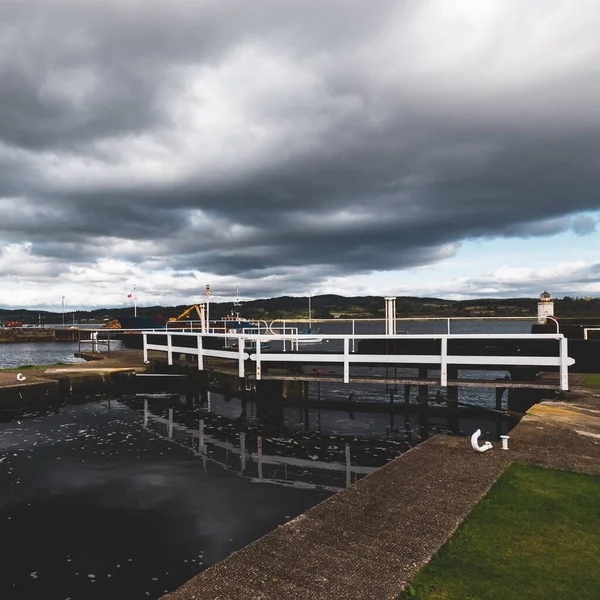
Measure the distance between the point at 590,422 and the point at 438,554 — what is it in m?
7.94

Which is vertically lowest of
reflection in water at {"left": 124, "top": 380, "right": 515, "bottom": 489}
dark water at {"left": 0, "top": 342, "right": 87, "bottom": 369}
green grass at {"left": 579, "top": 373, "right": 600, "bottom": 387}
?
dark water at {"left": 0, "top": 342, "right": 87, "bottom": 369}

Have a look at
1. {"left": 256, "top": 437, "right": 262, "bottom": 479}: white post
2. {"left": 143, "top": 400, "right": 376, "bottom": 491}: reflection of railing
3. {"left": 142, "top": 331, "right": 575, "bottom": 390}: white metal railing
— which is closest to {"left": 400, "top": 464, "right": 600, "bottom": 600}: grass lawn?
{"left": 143, "top": 400, "right": 376, "bottom": 491}: reflection of railing

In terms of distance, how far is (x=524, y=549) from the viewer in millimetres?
4922

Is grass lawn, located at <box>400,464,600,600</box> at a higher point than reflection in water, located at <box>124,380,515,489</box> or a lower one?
higher

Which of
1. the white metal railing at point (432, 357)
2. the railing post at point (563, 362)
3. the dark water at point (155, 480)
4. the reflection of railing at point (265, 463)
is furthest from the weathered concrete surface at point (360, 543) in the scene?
the railing post at point (563, 362)

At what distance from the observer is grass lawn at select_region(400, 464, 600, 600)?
166 inches

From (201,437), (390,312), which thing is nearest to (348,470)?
(201,437)

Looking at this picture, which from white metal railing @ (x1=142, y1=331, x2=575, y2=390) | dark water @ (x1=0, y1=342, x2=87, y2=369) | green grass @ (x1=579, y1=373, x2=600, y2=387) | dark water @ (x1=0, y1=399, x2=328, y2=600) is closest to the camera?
dark water @ (x1=0, y1=399, x2=328, y2=600)

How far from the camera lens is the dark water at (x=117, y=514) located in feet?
20.2

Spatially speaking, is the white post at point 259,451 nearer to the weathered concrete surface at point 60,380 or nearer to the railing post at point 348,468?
the railing post at point 348,468

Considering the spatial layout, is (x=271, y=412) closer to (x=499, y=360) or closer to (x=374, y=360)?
(x=374, y=360)

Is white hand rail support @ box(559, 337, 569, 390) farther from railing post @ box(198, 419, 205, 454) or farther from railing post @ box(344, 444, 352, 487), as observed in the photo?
railing post @ box(198, 419, 205, 454)

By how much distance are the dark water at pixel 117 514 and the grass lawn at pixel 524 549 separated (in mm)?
3687

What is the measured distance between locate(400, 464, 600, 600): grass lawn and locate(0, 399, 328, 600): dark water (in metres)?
3.69
